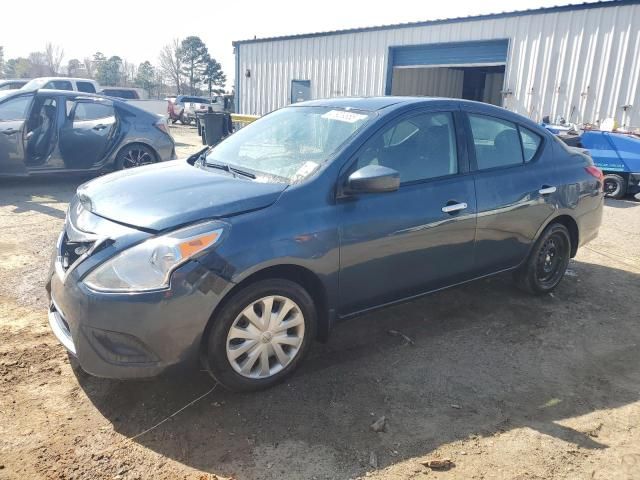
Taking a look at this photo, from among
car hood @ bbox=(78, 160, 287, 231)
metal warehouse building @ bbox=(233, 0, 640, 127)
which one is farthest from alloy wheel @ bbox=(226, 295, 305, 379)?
metal warehouse building @ bbox=(233, 0, 640, 127)

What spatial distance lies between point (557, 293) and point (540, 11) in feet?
35.6

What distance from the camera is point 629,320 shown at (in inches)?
174

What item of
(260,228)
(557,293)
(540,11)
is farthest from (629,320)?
(540,11)

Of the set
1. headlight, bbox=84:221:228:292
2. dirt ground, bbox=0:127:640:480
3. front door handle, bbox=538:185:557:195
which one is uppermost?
front door handle, bbox=538:185:557:195

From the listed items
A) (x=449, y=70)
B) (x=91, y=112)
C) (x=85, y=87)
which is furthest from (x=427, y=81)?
(x=91, y=112)

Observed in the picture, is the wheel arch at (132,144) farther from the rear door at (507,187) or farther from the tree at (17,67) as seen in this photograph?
the tree at (17,67)

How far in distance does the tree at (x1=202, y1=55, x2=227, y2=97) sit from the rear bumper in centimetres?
6910

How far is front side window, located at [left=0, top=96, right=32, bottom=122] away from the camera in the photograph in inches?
319

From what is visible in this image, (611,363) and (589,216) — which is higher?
(589,216)

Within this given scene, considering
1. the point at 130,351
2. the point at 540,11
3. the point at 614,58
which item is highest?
the point at 540,11

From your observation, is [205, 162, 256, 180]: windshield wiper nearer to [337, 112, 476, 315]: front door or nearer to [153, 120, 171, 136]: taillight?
[337, 112, 476, 315]: front door

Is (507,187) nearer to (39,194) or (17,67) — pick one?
(39,194)

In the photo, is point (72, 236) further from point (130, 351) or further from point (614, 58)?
point (614, 58)

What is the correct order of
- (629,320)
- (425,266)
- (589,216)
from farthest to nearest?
(589,216)
(629,320)
(425,266)
